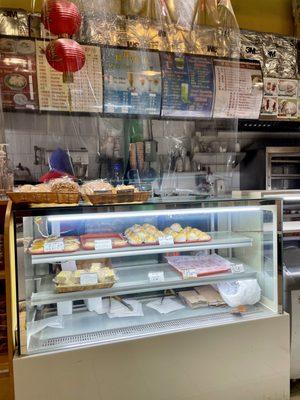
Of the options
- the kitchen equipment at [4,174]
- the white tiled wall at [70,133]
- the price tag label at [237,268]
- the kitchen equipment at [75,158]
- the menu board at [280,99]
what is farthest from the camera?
the menu board at [280,99]

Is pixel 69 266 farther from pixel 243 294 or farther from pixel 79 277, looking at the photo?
pixel 243 294

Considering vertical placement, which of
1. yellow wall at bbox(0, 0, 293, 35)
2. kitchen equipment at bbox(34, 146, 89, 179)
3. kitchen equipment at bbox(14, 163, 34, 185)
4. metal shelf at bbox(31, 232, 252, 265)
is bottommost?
metal shelf at bbox(31, 232, 252, 265)

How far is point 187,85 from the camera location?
9.61 ft

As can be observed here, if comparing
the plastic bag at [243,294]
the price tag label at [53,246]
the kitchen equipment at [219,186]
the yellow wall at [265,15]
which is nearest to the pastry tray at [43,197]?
the price tag label at [53,246]

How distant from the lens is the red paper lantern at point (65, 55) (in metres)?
1.97

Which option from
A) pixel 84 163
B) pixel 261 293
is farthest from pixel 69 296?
pixel 84 163

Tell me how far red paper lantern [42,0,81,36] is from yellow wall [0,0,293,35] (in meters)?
2.29

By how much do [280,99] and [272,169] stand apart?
0.76m

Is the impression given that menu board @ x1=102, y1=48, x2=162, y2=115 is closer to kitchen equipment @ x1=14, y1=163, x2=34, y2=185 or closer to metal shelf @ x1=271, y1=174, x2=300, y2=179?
kitchen equipment @ x1=14, y1=163, x2=34, y2=185

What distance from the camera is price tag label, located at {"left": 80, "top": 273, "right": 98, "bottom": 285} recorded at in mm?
1840

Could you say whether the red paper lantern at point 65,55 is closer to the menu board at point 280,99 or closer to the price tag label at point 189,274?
the price tag label at point 189,274

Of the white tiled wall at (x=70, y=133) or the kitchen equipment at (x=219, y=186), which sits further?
the kitchen equipment at (x=219, y=186)

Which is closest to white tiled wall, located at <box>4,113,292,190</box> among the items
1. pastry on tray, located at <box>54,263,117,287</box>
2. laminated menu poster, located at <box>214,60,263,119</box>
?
laminated menu poster, located at <box>214,60,263,119</box>

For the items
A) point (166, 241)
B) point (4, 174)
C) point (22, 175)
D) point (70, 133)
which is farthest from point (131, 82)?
point (166, 241)
